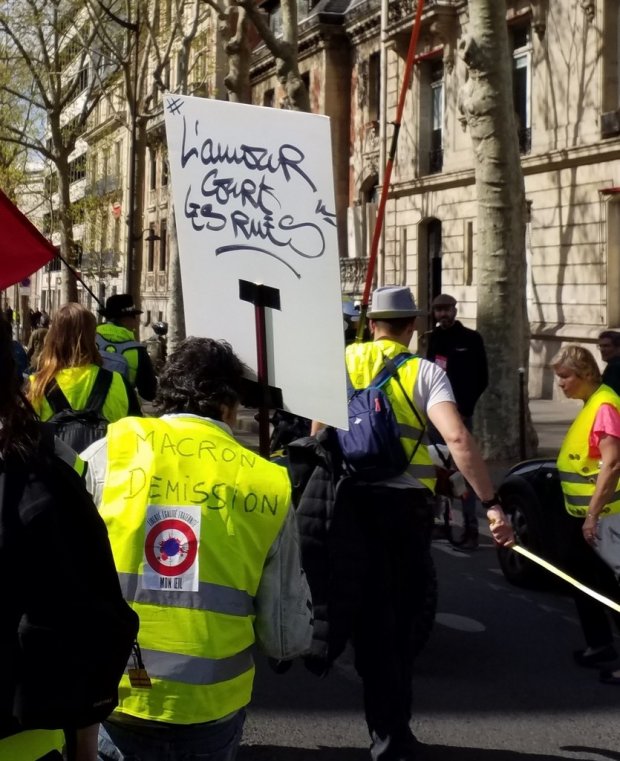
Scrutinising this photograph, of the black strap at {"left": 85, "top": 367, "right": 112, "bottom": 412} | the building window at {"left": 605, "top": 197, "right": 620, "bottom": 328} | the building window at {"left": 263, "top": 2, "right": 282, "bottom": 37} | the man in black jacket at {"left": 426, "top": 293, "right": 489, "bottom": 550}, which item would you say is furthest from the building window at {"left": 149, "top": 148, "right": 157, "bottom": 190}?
the black strap at {"left": 85, "top": 367, "right": 112, "bottom": 412}

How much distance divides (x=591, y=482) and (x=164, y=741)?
368cm

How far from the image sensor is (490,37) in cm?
1379

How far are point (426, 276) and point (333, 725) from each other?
2458 centimetres

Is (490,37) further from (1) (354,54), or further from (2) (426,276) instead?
(1) (354,54)

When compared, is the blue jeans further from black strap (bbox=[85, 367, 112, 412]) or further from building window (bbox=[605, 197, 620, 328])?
building window (bbox=[605, 197, 620, 328])

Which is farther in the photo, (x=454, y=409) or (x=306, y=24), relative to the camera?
(x=306, y=24)

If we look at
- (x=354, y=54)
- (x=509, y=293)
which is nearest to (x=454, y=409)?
(x=509, y=293)

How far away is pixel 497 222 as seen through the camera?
13906mm

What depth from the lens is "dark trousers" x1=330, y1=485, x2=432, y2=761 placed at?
174 inches

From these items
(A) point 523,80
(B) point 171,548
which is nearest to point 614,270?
(A) point 523,80

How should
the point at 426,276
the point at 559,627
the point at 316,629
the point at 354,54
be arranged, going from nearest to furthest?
the point at 316,629
the point at 559,627
the point at 426,276
the point at 354,54

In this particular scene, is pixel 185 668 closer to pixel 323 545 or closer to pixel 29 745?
pixel 29 745

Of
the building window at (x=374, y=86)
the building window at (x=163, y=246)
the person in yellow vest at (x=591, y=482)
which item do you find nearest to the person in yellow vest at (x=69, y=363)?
the person in yellow vest at (x=591, y=482)

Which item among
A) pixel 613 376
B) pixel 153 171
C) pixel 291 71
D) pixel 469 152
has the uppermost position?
pixel 153 171
